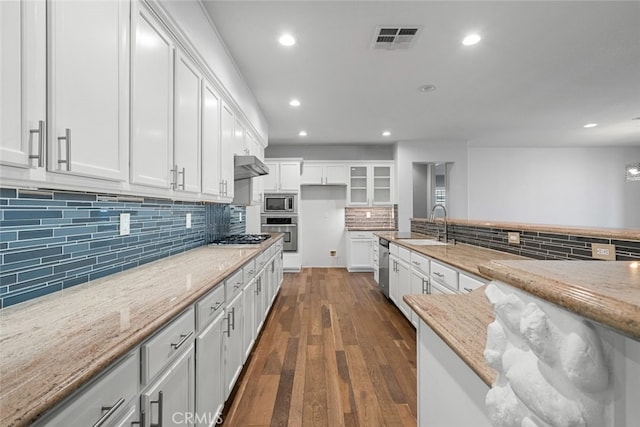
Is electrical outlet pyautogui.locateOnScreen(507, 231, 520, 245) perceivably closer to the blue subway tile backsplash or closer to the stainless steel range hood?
the stainless steel range hood

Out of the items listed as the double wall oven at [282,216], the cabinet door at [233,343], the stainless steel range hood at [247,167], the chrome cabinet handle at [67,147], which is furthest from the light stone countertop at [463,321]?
the double wall oven at [282,216]

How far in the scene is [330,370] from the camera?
228 centimetres

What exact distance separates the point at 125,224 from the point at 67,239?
0.39 metres

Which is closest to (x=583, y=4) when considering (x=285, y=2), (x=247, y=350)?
(x=285, y=2)

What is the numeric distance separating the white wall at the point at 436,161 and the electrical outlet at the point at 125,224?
5061 mm

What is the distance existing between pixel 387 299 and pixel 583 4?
351 cm

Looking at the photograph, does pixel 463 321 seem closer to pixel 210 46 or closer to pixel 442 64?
pixel 210 46

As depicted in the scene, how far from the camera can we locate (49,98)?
0.91 meters

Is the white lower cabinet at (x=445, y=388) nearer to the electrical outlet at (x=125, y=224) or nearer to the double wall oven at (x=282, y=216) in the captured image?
the electrical outlet at (x=125, y=224)

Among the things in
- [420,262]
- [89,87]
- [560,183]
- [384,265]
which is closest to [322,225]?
[384,265]

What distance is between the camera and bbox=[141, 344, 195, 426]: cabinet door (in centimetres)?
96

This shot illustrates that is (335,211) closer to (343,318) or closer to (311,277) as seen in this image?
(311,277)

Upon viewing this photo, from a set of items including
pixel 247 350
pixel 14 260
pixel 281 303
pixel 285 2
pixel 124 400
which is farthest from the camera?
pixel 281 303

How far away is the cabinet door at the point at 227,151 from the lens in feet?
8.39
